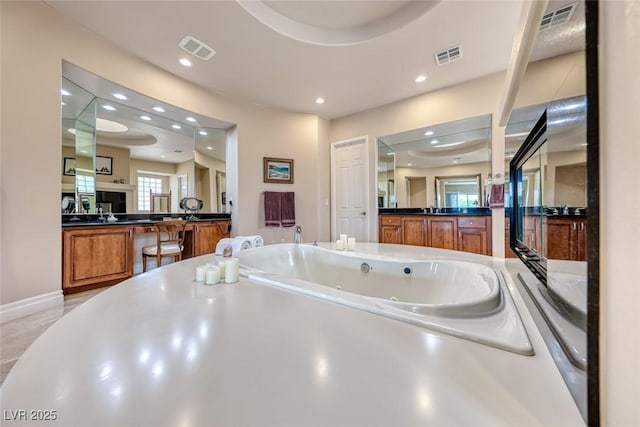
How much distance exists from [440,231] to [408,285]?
1883 millimetres

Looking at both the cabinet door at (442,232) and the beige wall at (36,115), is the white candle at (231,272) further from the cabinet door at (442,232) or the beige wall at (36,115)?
the cabinet door at (442,232)

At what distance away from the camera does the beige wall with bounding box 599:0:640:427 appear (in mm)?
339

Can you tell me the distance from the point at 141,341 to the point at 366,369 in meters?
0.64

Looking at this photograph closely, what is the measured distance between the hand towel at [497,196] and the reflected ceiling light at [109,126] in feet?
16.7

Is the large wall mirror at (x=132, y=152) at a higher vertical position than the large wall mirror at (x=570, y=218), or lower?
higher

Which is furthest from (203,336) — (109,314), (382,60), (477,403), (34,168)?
(382,60)

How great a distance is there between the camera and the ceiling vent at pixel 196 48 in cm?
259

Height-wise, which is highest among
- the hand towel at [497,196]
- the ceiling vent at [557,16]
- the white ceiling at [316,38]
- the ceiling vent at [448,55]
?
the white ceiling at [316,38]

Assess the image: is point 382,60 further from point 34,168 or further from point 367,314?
point 34,168

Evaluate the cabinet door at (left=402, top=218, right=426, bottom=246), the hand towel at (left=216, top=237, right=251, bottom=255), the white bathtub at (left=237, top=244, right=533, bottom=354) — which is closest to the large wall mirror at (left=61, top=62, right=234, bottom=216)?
the hand towel at (left=216, top=237, right=251, bottom=255)

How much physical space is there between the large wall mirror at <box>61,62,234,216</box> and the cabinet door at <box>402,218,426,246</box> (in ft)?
9.92

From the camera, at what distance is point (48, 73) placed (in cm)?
217

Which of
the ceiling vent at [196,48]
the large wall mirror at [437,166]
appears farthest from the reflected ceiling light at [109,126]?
the large wall mirror at [437,166]

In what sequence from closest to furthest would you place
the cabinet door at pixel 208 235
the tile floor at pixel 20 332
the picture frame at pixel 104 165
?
the tile floor at pixel 20 332 → the picture frame at pixel 104 165 → the cabinet door at pixel 208 235
